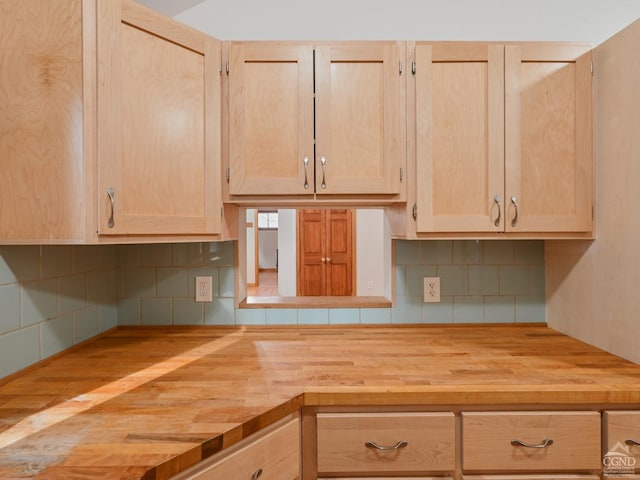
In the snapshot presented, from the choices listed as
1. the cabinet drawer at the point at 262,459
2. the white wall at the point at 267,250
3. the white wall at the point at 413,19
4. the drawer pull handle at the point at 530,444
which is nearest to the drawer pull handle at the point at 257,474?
the cabinet drawer at the point at 262,459

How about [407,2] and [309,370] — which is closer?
[309,370]

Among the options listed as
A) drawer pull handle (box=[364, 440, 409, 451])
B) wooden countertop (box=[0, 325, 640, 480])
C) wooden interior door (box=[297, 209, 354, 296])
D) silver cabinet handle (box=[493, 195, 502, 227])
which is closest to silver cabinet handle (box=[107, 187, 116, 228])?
wooden countertop (box=[0, 325, 640, 480])

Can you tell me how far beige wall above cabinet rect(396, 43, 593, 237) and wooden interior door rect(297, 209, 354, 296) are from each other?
4.29m

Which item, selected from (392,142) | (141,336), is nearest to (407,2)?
(392,142)

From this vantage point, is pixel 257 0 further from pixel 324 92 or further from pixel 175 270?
pixel 175 270

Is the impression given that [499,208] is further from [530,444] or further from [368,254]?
[368,254]

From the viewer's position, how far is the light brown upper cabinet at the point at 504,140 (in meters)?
1.43

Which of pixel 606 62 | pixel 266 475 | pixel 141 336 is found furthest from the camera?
pixel 141 336

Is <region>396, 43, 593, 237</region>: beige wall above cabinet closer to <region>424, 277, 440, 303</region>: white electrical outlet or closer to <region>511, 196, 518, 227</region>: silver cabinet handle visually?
<region>511, 196, 518, 227</region>: silver cabinet handle

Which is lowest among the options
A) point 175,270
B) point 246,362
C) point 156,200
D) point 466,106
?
point 246,362

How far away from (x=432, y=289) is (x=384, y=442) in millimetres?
830

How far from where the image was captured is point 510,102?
1428mm

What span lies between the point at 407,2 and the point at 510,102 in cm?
75

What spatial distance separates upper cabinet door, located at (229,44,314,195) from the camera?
143cm
